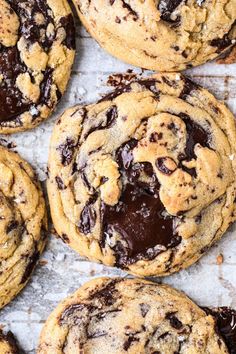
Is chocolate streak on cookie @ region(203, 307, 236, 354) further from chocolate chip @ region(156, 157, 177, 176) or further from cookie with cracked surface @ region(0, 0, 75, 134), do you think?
cookie with cracked surface @ region(0, 0, 75, 134)

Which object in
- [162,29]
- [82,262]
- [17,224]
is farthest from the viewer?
[82,262]

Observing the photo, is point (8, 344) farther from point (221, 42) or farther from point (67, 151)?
point (221, 42)

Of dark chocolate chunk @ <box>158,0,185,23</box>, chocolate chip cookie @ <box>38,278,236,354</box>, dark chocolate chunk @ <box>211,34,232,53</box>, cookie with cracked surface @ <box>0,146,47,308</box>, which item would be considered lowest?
chocolate chip cookie @ <box>38,278,236,354</box>

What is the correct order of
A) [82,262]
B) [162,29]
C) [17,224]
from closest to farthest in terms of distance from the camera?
[162,29]
[17,224]
[82,262]

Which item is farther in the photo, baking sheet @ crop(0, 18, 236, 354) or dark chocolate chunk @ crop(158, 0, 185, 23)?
baking sheet @ crop(0, 18, 236, 354)

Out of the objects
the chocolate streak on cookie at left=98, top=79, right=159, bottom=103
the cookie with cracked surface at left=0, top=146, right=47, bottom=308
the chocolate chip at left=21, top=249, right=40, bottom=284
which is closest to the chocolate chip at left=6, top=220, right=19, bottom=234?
the cookie with cracked surface at left=0, top=146, right=47, bottom=308

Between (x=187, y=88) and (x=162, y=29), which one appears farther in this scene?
(x=187, y=88)

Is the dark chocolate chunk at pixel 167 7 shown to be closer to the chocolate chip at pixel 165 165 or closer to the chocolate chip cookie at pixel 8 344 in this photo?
the chocolate chip at pixel 165 165

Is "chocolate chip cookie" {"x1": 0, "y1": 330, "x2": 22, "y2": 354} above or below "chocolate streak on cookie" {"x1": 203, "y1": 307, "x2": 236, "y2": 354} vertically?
below

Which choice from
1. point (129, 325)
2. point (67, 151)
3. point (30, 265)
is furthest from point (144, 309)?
point (67, 151)
